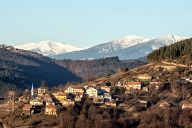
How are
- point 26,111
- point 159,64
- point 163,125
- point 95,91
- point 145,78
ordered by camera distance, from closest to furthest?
point 163,125 → point 26,111 → point 95,91 → point 145,78 → point 159,64

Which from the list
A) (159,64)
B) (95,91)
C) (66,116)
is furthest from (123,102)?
(159,64)

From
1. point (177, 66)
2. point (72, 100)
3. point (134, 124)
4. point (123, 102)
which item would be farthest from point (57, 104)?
point (177, 66)

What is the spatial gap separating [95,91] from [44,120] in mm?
18033

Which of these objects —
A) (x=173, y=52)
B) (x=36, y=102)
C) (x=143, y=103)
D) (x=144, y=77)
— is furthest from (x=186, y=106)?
(x=173, y=52)

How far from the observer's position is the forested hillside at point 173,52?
429 ft

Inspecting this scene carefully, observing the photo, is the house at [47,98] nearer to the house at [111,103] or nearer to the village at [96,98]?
the village at [96,98]

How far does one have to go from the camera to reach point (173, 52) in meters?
132

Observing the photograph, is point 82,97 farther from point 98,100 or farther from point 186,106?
point 186,106

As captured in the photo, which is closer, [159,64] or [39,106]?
[39,106]

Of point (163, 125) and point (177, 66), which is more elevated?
point (177, 66)

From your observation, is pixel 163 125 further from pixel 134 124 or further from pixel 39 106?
pixel 39 106

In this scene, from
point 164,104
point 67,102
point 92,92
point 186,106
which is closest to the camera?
point 186,106

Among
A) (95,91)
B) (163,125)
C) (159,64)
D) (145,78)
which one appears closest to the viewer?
(163,125)

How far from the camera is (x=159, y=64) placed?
415 ft
